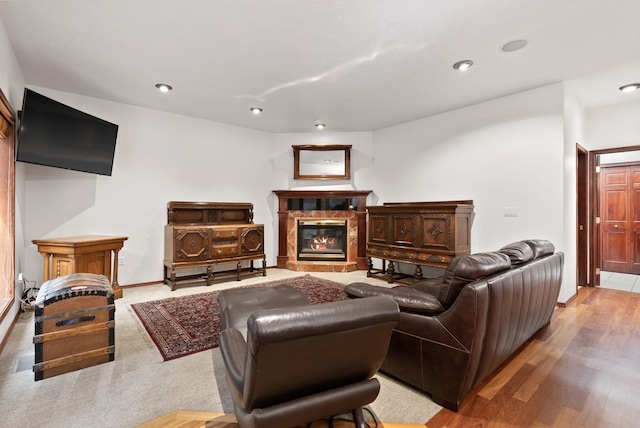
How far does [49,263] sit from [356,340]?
13.2ft

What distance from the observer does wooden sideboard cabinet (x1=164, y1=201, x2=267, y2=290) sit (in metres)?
4.48

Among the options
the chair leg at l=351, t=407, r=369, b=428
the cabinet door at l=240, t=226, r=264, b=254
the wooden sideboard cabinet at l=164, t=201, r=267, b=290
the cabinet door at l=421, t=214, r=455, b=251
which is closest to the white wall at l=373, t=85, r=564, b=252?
the cabinet door at l=421, t=214, r=455, b=251

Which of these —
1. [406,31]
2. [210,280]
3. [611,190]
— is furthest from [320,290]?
[611,190]

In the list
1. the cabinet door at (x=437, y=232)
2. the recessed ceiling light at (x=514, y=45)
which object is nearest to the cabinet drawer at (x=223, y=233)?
the cabinet door at (x=437, y=232)

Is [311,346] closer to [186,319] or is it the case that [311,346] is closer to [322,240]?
[186,319]

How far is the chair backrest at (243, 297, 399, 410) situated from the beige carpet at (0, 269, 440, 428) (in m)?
0.75

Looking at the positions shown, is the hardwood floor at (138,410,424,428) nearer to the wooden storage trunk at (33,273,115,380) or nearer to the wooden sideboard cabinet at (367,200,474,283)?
the wooden storage trunk at (33,273,115,380)

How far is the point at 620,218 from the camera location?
5.79 m

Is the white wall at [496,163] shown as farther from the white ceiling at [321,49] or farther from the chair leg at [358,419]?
A: the chair leg at [358,419]

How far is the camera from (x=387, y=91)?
4008mm

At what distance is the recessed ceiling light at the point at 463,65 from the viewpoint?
10.5ft

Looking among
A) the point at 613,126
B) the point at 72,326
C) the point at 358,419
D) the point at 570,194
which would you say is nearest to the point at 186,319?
the point at 72,326

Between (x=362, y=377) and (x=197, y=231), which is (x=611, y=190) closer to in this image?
(x=362, y=377)

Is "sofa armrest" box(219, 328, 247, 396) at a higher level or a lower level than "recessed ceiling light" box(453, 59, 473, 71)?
lower
